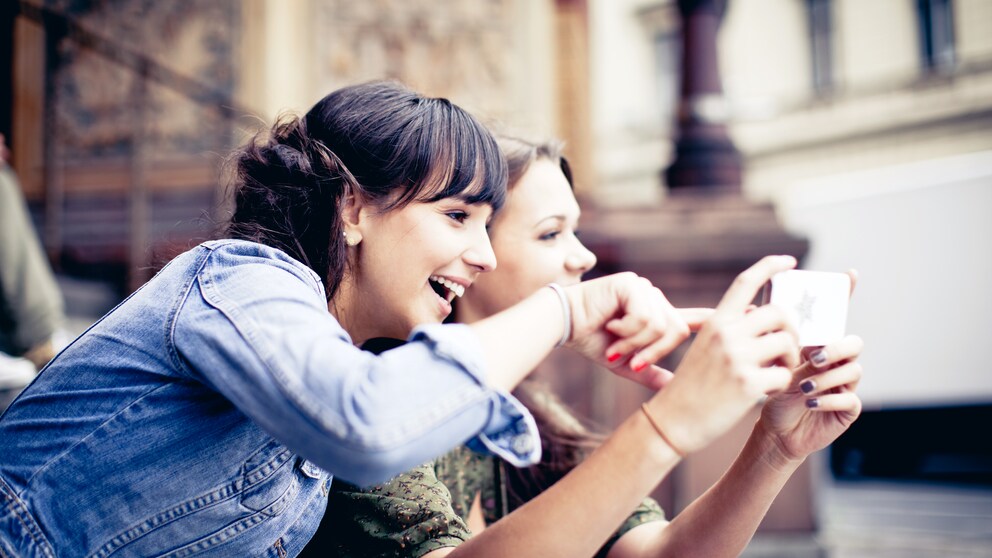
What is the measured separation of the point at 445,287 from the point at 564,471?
77cm

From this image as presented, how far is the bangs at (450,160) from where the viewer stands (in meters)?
1.52

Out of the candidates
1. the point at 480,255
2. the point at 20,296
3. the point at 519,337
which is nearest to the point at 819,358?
the point at 519,337

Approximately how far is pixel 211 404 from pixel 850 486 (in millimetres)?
8777

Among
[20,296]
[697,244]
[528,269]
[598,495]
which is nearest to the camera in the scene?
[598,495]

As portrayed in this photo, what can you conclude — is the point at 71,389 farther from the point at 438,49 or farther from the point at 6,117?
the point at 6,117

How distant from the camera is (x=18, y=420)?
51.4 inches

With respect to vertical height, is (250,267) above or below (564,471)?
above

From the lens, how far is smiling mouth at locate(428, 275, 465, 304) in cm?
157

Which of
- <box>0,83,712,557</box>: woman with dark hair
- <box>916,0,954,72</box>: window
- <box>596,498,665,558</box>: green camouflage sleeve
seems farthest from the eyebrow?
<box>916,0,954,72</box>: window

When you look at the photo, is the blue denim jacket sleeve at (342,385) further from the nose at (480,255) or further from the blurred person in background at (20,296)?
the blurred person in background at (20,296)

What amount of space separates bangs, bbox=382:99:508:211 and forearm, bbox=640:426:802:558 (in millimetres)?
696

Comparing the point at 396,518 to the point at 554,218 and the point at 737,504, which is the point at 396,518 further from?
the point at 554,218

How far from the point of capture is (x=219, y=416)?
1.28 metres

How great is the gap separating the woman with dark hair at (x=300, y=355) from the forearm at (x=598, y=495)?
85mm
